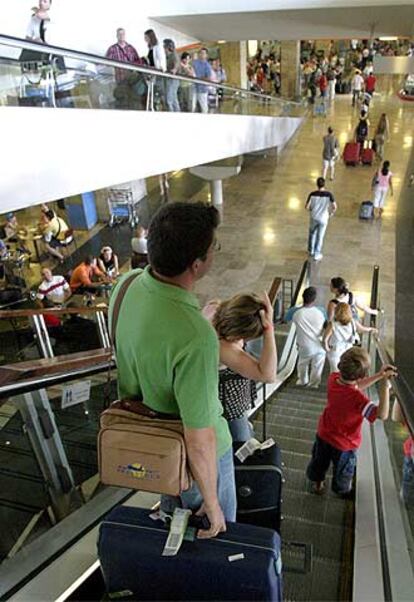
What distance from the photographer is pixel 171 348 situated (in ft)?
→ 4.83

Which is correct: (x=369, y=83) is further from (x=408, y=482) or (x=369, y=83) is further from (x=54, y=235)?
(x=408, y=482)

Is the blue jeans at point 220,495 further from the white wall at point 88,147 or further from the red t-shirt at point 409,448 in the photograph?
the white wall at point 88,147

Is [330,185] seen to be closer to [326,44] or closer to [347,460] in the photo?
[347,460]

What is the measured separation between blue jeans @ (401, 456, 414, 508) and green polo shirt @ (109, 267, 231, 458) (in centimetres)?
167

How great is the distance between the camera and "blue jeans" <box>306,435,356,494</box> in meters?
3.02

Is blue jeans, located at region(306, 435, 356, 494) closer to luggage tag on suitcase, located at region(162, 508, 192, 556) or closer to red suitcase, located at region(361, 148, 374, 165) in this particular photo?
luggage tag on suitcase, located at region(162, 508, 192, 556)

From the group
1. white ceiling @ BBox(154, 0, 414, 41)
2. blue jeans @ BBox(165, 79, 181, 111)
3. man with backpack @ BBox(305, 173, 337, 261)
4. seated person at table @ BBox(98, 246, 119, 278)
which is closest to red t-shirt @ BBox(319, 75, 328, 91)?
white ceiling @ BBox(154, 0, 414, 41)

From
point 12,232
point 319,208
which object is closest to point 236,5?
point 319,208

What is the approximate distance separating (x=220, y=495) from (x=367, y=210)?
36.5ft

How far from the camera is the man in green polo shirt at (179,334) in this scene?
147 centimetres

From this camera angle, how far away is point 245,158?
733 inches

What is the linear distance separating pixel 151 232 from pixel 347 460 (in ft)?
7.12

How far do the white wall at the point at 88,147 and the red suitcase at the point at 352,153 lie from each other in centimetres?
736

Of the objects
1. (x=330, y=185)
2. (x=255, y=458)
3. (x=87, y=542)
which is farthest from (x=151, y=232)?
(x=330, y=185)
